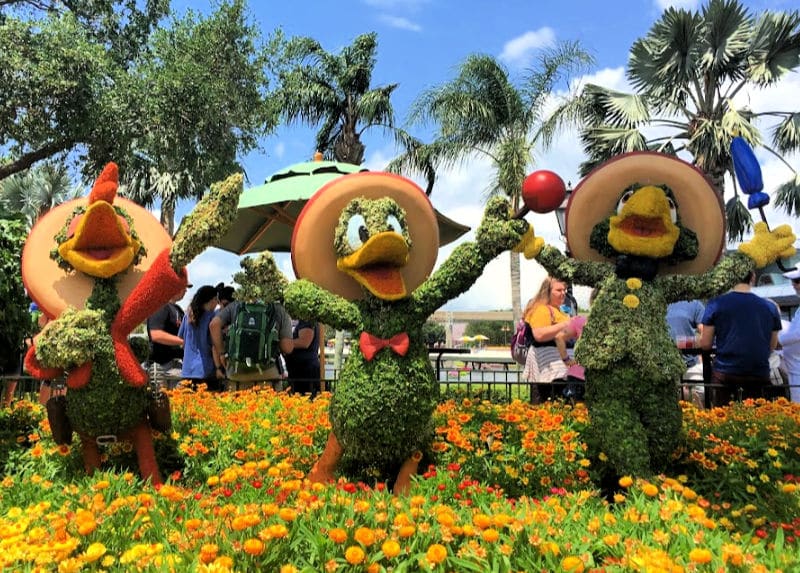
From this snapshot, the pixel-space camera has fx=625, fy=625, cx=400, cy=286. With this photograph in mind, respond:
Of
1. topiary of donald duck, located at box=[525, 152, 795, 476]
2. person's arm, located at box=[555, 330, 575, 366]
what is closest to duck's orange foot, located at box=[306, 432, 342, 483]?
topiary of donald duck, located at box=[525, 152, 795, 476]

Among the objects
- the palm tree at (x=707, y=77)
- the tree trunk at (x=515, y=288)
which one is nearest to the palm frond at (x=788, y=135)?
the palm tree at (x=707, y=77)

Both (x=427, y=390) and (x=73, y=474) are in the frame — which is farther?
(x=73, y=474)

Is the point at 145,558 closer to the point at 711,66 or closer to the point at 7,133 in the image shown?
the point at 7,133

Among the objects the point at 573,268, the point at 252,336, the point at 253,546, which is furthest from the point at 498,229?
the point at 252,336

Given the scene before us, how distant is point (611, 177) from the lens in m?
3.45

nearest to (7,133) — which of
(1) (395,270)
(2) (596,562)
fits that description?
(1) (395,270)

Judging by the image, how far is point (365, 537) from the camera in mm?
1727

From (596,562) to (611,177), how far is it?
2229 millimetres

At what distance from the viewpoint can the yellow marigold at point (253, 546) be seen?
162cm

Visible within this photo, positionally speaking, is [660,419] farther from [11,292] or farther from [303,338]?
[11,292]

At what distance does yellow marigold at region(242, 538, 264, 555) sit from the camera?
1618 mm

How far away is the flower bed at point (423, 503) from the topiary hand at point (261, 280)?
846 mm

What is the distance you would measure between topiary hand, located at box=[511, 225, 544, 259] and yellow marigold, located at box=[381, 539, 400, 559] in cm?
189

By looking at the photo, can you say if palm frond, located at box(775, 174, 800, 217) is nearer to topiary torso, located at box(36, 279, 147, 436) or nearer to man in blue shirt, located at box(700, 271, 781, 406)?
man in blue shirt, located at box(700, 271, 781, 406)
